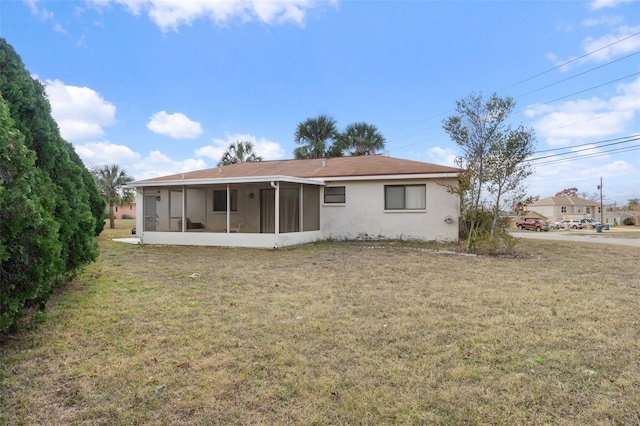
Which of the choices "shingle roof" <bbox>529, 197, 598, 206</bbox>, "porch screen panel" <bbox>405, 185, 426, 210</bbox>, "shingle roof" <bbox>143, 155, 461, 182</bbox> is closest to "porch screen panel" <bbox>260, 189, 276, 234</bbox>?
"shingle roof" <bbox>143, 155, 461, 182</bbox>

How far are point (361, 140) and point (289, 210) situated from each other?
557 inches

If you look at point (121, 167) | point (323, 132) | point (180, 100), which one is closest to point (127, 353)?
point (180, 100)

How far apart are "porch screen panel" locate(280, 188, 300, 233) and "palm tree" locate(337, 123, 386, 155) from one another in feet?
44.4

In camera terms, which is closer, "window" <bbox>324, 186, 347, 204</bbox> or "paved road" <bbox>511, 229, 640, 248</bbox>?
"window" <bbox>324, 186, 347, 204</bbox>

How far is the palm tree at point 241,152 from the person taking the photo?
2858cm

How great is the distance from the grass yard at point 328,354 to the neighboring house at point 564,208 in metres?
62.8

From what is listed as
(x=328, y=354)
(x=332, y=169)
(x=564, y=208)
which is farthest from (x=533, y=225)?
(x=328, y=354)

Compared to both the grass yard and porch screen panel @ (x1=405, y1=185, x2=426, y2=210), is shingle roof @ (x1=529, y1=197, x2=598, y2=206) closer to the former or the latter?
porch screen panel @ (x1=405, y1=185, x2=426, y2=210)

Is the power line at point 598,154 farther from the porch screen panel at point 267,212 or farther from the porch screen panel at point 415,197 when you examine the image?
the porch screen panel at point 267,212

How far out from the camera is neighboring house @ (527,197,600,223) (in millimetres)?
60312

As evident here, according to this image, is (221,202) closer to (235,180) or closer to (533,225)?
(235,180)

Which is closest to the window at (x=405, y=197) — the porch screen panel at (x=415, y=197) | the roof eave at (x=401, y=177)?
the porch screen panel at (x=415, y=197)

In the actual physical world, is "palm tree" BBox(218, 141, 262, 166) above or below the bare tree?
above

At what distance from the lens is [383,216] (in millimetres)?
14359
